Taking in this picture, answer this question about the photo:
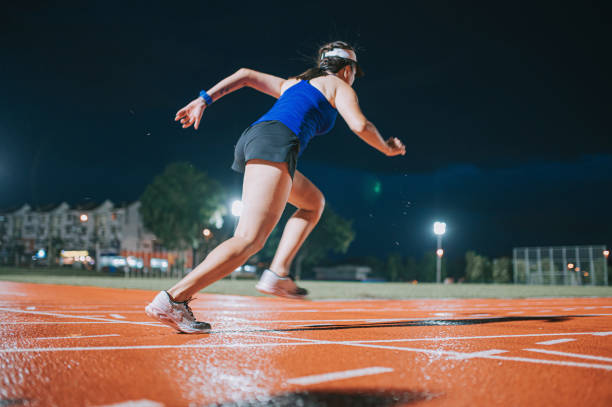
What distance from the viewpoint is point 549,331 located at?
15.2 feet

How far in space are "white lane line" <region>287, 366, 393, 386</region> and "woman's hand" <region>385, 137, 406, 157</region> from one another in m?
1.75

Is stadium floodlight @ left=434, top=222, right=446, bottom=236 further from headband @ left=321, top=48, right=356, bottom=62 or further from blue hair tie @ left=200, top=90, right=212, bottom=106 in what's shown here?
blue hair tie @ left=200, top=90, right=212, bottom=106

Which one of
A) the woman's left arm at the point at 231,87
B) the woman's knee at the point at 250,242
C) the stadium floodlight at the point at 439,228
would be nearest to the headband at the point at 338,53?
the woman's left arm at the point at 231,87

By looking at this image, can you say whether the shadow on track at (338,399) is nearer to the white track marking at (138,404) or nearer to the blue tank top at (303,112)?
the white track marking at (138,404)

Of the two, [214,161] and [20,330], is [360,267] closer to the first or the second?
[214,161]

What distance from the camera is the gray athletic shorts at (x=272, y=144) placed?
3631mm

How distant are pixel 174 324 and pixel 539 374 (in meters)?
2.22

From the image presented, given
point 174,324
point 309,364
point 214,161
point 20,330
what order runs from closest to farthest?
point 309,364
point 174,324
point 20,330
point 214,161

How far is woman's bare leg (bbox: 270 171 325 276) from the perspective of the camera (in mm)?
4445

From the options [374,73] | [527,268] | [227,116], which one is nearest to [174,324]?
[527,268]

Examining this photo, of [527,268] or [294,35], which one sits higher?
[294,35]

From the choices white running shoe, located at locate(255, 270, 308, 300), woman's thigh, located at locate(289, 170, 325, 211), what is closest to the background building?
woman's thigh, located at locate(289, 170, 325, 211)

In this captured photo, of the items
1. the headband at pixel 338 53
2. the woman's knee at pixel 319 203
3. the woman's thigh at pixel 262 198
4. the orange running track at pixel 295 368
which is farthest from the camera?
the woman's knee at pixel 319 203

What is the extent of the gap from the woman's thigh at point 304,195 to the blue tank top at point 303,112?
1.77ft
